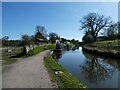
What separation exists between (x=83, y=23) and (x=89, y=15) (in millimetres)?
3962

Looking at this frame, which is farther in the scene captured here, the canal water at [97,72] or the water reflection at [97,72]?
the water reflection at [97,72]

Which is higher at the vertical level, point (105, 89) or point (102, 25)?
point (102, 25)

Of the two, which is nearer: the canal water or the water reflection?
the canal water

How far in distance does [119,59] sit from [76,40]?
3947 inches

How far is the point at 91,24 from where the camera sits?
70.0 m

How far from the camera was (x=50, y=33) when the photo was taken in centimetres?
10862

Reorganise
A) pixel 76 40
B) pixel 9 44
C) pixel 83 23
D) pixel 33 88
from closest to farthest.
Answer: pixel 33 88, pixel 9 44, pixel 83 23, pixel 76 40

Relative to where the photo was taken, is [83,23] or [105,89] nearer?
[105,89]

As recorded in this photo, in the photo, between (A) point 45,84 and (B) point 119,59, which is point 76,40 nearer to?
(B) point 119,59

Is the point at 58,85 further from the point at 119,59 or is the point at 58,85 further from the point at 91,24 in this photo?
the point at 91,24

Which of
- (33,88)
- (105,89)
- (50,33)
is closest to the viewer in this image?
(33,88)

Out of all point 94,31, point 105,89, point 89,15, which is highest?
point 89,15

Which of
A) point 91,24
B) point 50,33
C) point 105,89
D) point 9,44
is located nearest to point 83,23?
point 91,24

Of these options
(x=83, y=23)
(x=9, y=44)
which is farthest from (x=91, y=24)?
(x=9, y=44)
